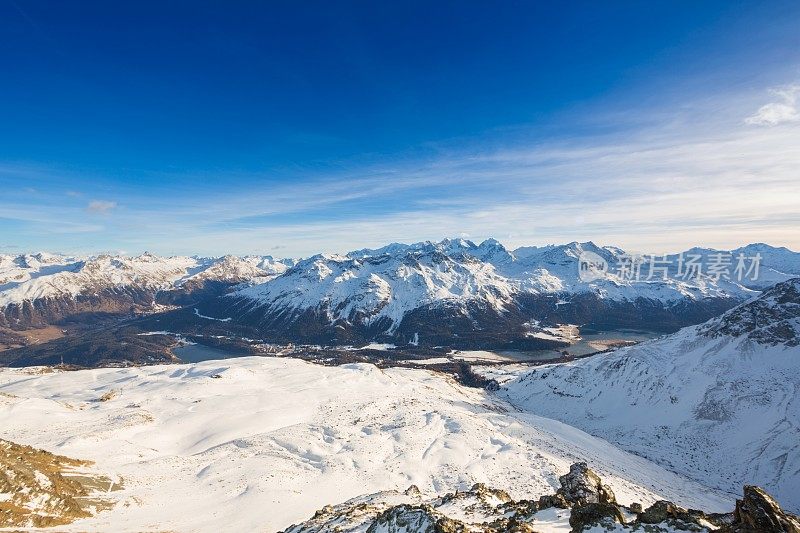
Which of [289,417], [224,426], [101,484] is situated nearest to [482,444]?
[289,417]

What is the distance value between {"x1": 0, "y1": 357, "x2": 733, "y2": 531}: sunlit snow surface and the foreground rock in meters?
11.1

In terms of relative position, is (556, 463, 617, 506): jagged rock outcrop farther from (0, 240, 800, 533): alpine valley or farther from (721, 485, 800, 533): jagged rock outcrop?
(721, 485, 800, 533): jagged rock outcrop

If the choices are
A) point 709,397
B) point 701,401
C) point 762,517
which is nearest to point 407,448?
point 762,517

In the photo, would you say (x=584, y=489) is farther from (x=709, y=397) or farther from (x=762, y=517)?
(x=709, y=397)

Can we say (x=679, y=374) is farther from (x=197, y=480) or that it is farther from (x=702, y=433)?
(x=197, y=480)

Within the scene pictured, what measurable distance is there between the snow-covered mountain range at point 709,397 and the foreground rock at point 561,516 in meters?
68.6

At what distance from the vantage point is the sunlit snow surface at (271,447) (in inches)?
1320

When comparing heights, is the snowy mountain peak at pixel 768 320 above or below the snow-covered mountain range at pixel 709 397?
above

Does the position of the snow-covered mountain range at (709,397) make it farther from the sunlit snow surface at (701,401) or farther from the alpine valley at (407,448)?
the alpine valley at (407,448)

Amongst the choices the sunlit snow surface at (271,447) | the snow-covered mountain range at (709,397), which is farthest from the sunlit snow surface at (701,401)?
the sunlit snow surface at (271,447)

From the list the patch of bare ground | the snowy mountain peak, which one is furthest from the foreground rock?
the snowy mountain peak

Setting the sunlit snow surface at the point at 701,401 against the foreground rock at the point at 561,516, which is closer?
the foreground rock at the point at 561,516

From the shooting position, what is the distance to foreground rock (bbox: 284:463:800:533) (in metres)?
14.3

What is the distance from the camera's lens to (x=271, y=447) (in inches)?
1847
